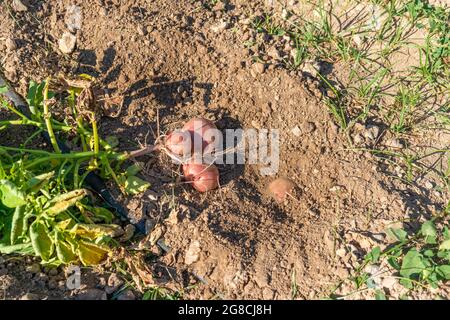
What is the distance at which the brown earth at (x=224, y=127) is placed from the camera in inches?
91.0

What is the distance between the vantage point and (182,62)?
2822 millimetres

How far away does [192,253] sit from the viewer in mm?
2352

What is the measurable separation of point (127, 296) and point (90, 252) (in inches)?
9.1

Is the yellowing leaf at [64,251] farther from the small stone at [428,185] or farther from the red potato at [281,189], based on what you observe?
the small stone at [428,185]

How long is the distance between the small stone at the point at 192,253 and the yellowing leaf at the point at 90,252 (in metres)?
0.33

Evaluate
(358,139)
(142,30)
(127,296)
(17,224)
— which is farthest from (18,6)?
(358,139)

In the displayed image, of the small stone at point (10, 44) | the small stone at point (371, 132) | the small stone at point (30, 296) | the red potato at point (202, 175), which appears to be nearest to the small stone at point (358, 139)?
the small stone at point (371, 132)

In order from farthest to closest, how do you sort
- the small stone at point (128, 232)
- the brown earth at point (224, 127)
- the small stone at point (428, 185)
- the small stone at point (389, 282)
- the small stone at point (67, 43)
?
1. the small stone at point (67, 43)
2. the small stone at point (428, 185)
3. the small stone at point (128, 232)
4. the brown earth at point (224, 127)
5. the small stone at point (389, 282)

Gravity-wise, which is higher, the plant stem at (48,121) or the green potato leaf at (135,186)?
the plant stem at (48,121)

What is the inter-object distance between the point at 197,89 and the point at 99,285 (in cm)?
104

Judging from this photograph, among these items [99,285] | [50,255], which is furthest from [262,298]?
[50,255]

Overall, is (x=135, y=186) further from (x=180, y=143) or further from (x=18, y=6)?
(x=18, y=6)

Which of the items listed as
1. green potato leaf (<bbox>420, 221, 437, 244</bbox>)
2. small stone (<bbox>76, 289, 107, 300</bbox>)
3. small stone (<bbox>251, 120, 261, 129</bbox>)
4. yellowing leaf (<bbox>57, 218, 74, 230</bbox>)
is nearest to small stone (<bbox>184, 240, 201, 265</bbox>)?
small stone (<bbox>76, 289, 107, 300</bbox>)
